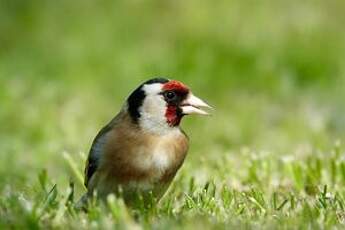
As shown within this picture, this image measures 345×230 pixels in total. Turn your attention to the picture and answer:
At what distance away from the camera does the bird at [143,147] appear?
16.7 feet

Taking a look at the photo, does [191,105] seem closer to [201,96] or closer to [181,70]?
[201,96]

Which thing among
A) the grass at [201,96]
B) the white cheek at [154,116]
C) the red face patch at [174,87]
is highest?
the red face patch at [174,87]

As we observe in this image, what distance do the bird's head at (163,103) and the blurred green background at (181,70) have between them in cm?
113

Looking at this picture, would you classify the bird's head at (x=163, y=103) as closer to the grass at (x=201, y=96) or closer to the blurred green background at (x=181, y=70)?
the grass at (x=201, y=96)

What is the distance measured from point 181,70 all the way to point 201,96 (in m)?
0.37

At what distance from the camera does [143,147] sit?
16.9 feet

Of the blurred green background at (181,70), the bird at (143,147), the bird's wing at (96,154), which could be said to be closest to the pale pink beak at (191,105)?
the bird at (143,147)

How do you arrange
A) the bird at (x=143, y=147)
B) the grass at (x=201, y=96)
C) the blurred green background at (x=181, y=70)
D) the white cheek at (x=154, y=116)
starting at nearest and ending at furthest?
the grass at (x=201, y=96) → the bird at (x=143, y=147) → the white cheek at (x=154, y=116) → the blurred green background at (x=181, y=70)

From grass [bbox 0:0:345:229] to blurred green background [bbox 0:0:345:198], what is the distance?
13 mm

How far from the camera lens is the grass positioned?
483 cm

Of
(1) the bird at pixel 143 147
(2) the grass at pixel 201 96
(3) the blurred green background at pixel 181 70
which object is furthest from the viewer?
(3) the blurred green background at pixel 181 70

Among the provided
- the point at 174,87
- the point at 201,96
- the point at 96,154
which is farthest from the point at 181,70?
the point at 96,154

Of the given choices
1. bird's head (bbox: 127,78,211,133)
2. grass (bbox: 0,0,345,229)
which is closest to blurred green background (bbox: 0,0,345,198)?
grass (bbox: 0,0,345,229)

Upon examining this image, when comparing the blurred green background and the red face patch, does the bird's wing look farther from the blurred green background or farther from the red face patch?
the blurred green background
